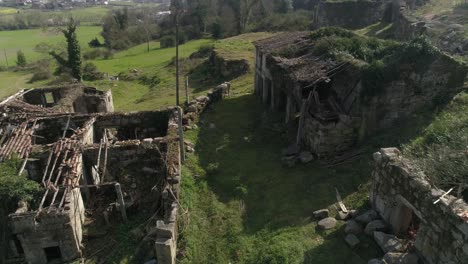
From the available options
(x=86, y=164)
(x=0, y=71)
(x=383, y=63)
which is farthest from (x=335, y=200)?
(x=0, y=71)

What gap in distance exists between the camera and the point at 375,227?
1328cm

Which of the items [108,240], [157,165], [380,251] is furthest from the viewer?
[157,165]

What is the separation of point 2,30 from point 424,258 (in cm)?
12662

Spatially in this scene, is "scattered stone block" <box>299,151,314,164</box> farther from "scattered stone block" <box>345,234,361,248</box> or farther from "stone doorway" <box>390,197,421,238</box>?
"stone doorway" <box>390,197,421,238</box>

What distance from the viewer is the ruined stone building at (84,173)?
13.7 metres

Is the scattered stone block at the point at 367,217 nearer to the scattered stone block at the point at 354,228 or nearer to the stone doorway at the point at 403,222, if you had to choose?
the scattered stone block at the point at 354,228

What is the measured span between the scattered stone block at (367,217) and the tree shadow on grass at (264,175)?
1920 millimetres

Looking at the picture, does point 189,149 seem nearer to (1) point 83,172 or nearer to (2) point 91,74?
(1) point 83,172

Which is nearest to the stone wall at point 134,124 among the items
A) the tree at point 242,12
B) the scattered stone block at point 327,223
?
the scattered stone block at point 327,223

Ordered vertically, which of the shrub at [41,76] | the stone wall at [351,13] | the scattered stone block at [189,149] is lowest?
the shrub at [41,76]

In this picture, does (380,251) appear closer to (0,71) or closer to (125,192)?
(125,192)

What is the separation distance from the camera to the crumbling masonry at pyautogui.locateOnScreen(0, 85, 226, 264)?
13711 mm

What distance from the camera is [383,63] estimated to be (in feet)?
61.3

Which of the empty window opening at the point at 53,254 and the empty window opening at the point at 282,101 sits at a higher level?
the empty window opening at the point at 282,101
